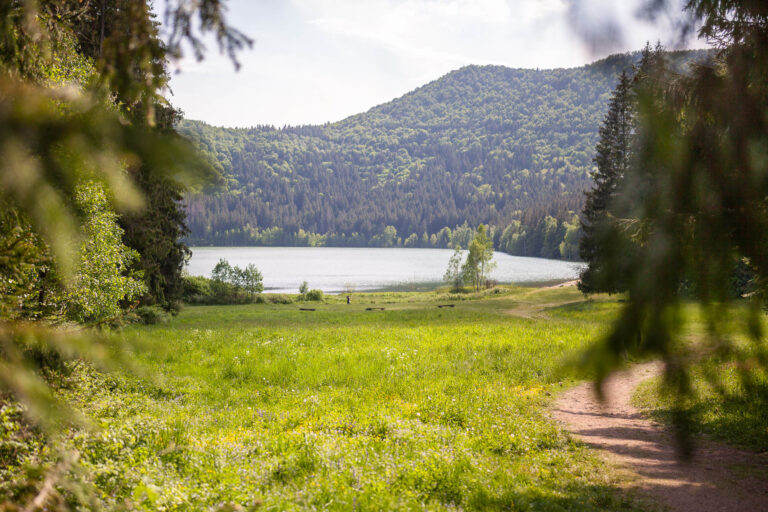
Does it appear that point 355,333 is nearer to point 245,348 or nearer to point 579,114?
point 245,348

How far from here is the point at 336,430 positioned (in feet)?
28.8

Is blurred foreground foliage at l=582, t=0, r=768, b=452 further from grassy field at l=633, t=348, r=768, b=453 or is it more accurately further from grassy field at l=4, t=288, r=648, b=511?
grassy field at l=633, t=348, r=768, b=453

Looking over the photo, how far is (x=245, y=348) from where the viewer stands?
1698 cm

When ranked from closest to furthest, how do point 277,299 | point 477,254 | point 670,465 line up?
point 670,465
point 277,299
point 477,254

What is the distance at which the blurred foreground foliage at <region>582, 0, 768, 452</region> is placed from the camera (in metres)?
2.58

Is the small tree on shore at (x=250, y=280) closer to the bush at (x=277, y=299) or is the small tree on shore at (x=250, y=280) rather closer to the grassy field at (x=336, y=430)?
the bush at (x=277, y=299)

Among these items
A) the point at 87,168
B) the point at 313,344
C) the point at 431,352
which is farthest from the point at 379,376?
the point at 87,168

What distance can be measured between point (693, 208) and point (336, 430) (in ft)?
24.6

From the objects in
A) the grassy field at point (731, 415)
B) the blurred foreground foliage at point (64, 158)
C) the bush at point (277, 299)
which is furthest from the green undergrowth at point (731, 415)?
the bush at point (277, 299)

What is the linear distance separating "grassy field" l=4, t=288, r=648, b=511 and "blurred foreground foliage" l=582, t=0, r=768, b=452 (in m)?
0.50

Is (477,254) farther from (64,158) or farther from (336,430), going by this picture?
(64,158)

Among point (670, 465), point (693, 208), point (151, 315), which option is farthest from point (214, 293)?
point (693, 208)

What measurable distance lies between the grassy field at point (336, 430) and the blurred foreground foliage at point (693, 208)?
0.50m

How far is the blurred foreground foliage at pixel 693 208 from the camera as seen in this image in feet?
8.46
